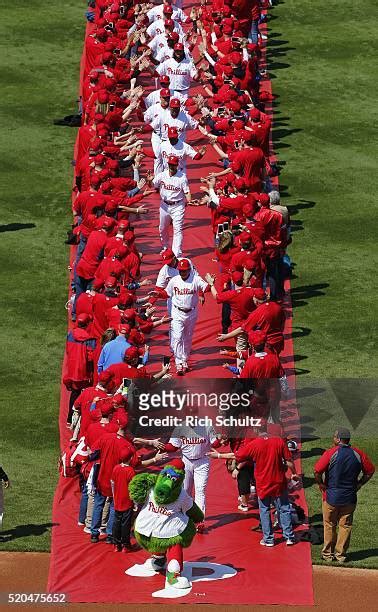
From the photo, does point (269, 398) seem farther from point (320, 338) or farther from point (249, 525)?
point (320, 338)

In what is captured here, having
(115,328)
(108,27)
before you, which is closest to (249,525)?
(115,328)

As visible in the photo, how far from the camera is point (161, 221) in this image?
2488 centimetres

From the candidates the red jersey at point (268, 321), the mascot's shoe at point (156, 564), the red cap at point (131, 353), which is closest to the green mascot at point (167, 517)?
the mascot's shoe at point (156, 564)

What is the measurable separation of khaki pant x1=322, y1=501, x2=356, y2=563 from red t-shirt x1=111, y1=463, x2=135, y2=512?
Result: 82.3 inches

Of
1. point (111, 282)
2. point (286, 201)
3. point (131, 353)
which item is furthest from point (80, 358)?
point (286, 201)

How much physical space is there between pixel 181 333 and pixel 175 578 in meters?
5.08

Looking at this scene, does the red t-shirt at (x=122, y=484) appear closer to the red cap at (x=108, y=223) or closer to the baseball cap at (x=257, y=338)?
the baseball cap at (x=257, y=338)

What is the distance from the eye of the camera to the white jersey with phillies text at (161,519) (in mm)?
17453

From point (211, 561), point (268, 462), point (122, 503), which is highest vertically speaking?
point (268, 462)

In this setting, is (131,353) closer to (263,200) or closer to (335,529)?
(335,529)

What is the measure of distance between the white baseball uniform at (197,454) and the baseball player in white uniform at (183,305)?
10.4ft

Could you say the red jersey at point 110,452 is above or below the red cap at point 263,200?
below

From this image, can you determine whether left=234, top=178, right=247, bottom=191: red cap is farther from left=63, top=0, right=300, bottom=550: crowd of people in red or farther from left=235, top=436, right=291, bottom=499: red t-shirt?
left=235, top=436, right=291, bottom=499: red t-shirt

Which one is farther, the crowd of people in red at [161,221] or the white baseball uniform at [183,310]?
the white baseball uniform at [183,310]
